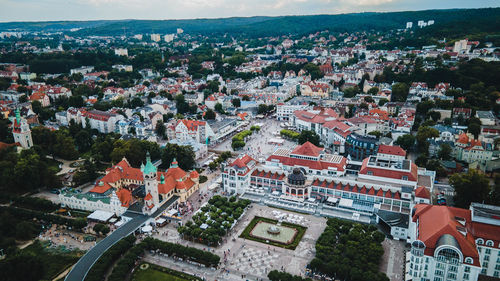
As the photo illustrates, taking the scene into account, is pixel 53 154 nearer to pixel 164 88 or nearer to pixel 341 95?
pixel 164 88

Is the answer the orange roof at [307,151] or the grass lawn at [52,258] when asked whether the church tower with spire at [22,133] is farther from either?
the orange roof at [307,151]

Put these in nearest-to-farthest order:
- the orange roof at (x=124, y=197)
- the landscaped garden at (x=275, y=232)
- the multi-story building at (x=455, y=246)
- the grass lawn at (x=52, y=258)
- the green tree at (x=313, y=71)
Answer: the multi-story building at (x=455, y=246) < the grass lawn at (x=52, y=258) < the landscaped garden at (x=275, y=232) < the orange roof at (x=124, y=197) < the green tree at (x=313, y=71)

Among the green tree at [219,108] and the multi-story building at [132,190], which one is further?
the green tree at [219,108]

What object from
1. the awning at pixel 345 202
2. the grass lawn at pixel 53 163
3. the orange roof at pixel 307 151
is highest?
the orange roof at pixel 307 151

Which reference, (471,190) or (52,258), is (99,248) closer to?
(52,258)

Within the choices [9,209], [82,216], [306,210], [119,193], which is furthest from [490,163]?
[9,209]

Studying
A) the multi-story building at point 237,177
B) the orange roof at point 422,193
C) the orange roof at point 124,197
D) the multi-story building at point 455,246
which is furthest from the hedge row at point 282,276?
the orange roof at point 124,197
